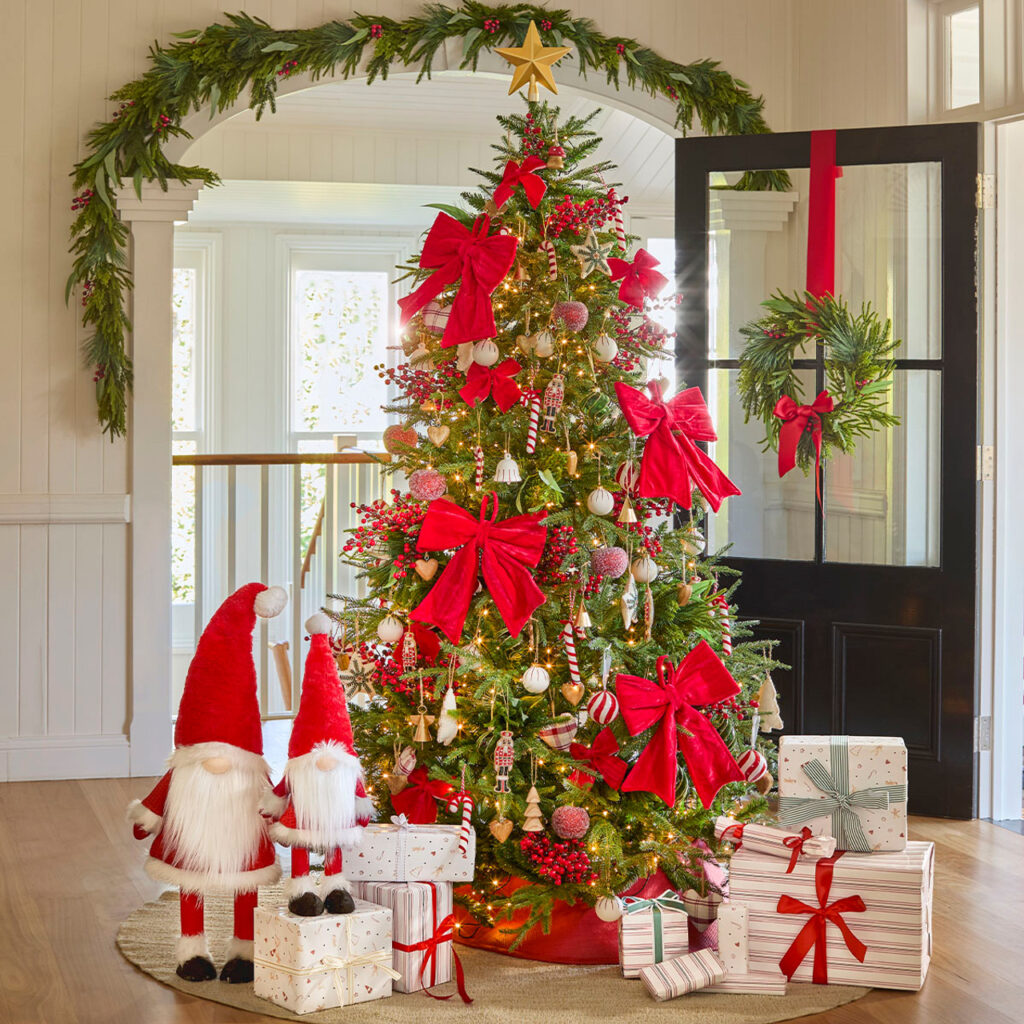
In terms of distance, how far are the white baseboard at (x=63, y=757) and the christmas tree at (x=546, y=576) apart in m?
1.73

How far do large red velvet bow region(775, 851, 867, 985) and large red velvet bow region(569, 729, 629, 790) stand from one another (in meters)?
0.42

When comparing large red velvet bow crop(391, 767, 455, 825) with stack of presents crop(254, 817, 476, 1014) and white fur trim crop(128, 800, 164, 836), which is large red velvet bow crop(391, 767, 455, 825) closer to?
stack of presents crop(254, 817, 476, 1014)

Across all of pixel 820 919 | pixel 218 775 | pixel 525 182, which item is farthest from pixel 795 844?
pixel 525 182

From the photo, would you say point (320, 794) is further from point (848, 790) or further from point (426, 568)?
point (848, 790)

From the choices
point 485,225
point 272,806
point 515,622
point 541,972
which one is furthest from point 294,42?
point 541,972

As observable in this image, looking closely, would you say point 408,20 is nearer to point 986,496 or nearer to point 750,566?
point 750,566

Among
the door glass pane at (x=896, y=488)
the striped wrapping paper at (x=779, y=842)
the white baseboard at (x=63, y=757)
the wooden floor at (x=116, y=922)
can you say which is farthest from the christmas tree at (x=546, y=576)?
the white baseboard at (x=63, y=757)

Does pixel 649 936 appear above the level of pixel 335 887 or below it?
below

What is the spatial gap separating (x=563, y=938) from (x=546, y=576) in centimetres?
78

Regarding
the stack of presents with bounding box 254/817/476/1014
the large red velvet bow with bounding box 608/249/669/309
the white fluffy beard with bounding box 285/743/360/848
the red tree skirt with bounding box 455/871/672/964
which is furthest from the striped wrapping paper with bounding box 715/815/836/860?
the large red velvet bow with bounding box 608/249/669/309

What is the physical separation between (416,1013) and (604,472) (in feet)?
3.90

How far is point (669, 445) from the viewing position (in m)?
2.85

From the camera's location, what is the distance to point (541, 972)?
272 cm

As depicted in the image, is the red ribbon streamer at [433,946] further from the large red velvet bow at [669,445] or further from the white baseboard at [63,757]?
the white baseboard at [63,757]
